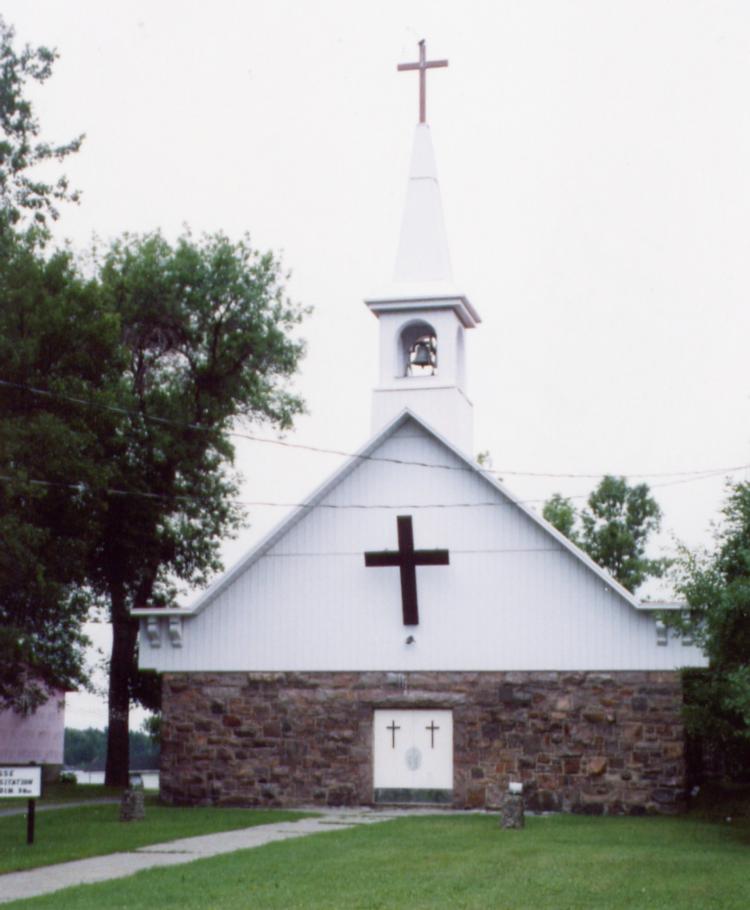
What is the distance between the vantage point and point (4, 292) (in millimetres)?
24578

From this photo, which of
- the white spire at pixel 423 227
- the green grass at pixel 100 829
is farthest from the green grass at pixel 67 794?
the white spire at pixel 423 227

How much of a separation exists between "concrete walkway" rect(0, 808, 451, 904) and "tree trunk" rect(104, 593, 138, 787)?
1366 centimetres

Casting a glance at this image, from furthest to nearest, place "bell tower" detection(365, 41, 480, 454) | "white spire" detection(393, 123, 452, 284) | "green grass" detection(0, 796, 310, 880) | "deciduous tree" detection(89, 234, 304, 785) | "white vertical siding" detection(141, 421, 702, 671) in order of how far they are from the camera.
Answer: "deciduous tree" detection(89, 234, 304, 785)
"white spire" detection(393, 123, 452, 284)
"bell tower" detection(365, 41, 480, 454)
"white vertical siding" detection(141, 421, 702, 671)
"green grass" detection(0, 796, 310, 880)

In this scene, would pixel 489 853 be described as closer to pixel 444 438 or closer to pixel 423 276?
pixel 444 438

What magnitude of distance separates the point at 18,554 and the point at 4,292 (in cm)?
458

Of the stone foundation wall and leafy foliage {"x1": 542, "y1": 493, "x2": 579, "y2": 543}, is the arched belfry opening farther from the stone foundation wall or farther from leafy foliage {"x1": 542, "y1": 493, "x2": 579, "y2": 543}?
leafy foliage {"x1": 542, "y1": 493, "x2": 579, "y2": 543}

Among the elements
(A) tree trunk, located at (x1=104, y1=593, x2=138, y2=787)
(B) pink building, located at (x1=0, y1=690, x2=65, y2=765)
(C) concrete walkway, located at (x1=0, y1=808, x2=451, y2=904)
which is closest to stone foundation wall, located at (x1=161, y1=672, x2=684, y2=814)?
(C) concrete walkway, located at (x1=0, y1=808, x2=451, y2=904)

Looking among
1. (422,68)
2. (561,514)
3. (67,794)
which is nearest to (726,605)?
(422,68)

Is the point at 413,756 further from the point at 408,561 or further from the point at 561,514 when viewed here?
the point at 561,514

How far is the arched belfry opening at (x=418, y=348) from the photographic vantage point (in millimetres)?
26953

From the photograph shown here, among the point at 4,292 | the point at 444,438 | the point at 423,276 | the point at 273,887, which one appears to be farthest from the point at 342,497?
the point at 273,887

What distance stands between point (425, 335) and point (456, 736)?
7.92m

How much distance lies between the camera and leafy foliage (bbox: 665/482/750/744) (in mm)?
17781

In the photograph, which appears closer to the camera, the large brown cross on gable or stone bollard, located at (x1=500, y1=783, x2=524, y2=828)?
stone bollard, located at (x1=500, y1=783, x2=524, y2=828)
